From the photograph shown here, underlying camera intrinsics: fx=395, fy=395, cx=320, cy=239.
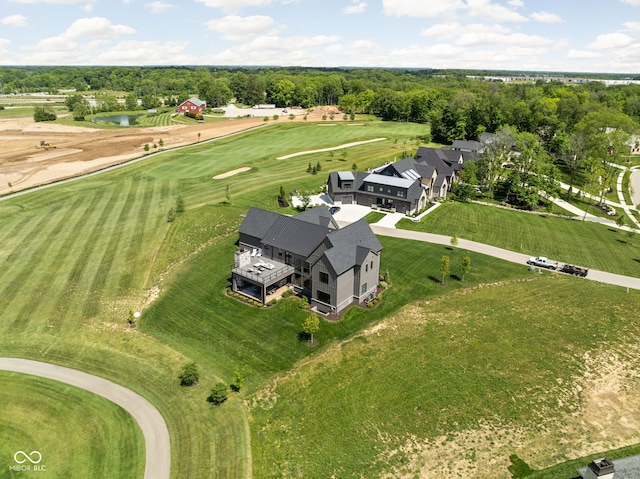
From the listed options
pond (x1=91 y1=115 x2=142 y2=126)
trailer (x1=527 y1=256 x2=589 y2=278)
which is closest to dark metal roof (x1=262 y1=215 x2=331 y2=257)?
trailer (x1=527 y1=256 x2=589 y2=278)

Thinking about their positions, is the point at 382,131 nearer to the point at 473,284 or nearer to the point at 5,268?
the point at 473,284

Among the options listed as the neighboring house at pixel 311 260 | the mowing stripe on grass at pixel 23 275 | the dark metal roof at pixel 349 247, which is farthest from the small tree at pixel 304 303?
the mowing stripe on grass at pixel 23 275

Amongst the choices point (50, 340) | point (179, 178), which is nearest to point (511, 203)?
point (179, 178)

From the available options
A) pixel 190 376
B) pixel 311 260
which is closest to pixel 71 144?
pixel 311 260

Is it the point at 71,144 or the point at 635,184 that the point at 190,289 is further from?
the point at 635,184

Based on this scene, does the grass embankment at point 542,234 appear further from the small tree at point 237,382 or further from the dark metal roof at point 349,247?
the small tree at point 237,382

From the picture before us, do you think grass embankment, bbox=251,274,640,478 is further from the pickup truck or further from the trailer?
the pickup truck
